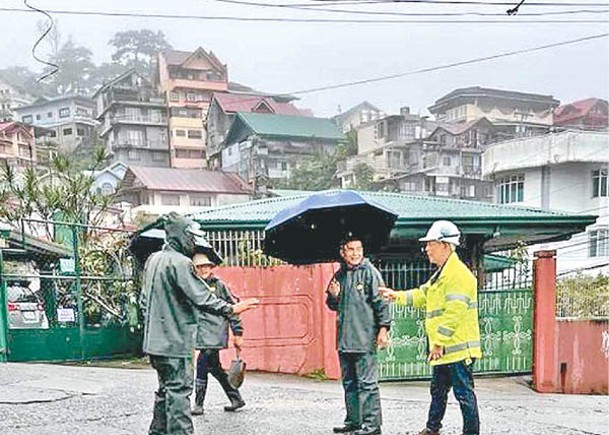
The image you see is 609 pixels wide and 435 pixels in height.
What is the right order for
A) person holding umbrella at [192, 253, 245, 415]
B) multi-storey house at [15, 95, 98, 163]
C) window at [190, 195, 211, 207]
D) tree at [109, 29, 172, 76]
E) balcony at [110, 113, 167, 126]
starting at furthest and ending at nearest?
tree at [109, 29, 172, 76] → multi-storey house at [15, 95, 98, 163] → balcony at [110, 113, 167, 126] → window at [190, 195, 211, 207] → person holding umbrella at [192, 253, 245, 415]

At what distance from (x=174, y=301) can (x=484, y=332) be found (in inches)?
247

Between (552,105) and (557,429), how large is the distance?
2155 inches

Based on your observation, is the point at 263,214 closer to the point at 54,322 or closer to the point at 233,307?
the point at 54,322

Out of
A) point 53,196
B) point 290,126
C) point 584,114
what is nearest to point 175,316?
point 53,196

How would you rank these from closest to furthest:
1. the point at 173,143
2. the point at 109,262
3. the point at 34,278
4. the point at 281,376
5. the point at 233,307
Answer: the point at 233,307 < the point at 281,376 < the point at 34,278 < the point at 109,262 < the point at 173,143

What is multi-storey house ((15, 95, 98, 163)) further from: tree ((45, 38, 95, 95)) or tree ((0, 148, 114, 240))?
tree ((0, 148, 114, 240))

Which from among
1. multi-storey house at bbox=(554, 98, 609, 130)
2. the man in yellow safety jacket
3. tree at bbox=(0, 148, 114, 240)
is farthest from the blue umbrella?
multi-storey house at bbox=(554, 98, 609, 130)

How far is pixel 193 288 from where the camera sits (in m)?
4.42

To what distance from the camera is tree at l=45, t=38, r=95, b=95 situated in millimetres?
65250

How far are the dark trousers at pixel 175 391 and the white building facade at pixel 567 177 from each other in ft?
78.7

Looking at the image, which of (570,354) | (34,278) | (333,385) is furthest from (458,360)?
(34,278)

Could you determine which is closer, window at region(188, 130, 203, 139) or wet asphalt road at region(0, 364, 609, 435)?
wet asphalt road at region(0, 364, 609, 435)

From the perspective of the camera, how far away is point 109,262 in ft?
41.1

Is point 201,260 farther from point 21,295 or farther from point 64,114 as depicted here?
point 64,114
